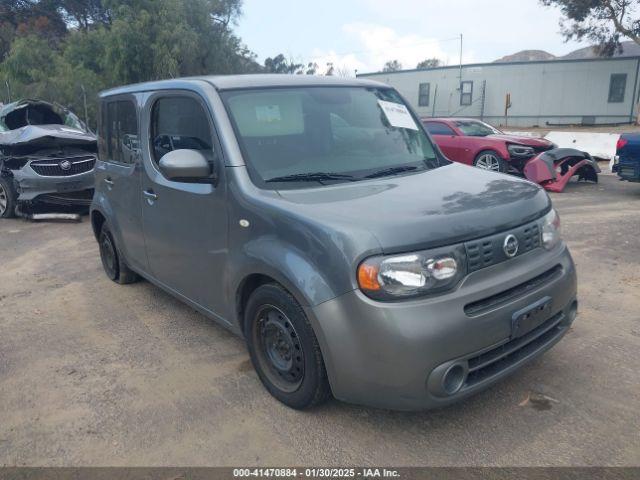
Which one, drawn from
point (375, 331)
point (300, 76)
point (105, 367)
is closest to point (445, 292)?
point (375, 331)

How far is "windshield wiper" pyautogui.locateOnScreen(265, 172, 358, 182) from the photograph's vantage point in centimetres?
Result: 321

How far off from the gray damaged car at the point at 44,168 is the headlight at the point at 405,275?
7.58m

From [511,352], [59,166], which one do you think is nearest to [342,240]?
[511,352]

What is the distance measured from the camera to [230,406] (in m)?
3.21

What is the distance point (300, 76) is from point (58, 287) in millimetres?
3493

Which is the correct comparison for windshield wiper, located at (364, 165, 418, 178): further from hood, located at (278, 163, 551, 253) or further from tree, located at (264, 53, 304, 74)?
tree, located at (264, 53, 304, 74)

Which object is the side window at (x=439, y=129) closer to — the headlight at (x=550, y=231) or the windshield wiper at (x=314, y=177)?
the headlight at (x=550, y=231)

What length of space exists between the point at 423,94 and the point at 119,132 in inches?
1176

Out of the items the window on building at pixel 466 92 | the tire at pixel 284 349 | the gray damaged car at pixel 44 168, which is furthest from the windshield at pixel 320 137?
the window on building at pixel 466 92

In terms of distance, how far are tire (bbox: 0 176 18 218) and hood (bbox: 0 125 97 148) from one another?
0.62 metres

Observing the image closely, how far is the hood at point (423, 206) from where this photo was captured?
2582 millimetres

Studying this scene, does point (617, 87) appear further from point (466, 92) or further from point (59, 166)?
point (59, 166)

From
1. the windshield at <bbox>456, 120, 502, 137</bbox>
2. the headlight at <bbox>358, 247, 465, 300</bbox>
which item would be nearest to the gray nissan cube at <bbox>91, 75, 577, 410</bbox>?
the headlight at <bbox>358, 247, 465, 300</bbox>

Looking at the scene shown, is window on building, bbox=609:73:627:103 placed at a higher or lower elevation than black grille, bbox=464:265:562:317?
higher
